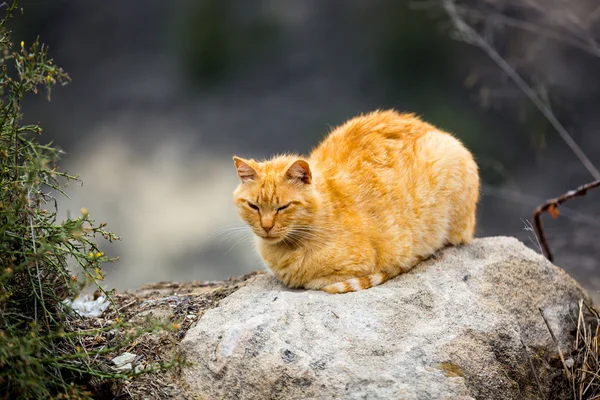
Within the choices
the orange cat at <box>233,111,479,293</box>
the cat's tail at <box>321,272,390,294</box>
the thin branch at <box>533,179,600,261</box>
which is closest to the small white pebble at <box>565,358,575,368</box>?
the orange cat at <box>233,111,479,293</box>

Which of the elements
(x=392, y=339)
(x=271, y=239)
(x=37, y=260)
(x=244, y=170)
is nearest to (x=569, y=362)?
(x=392, y=339)

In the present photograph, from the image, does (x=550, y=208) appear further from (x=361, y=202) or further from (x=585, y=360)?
(x=361, y=202)

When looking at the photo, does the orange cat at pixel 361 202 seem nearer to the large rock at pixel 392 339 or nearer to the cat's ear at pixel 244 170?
the cat's ear at pixel 244 170

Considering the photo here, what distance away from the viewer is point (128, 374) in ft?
9.00

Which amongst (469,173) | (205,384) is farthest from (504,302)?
(205,384)

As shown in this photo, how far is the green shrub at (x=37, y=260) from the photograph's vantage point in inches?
107

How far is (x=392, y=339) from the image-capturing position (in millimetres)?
3148

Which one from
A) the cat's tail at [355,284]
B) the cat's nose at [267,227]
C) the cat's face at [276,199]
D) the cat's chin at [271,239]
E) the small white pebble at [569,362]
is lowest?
the small white pebble at [569,362]

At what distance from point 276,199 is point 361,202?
0.56m

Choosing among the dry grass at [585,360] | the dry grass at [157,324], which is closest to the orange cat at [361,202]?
the dry grass at [157,324]

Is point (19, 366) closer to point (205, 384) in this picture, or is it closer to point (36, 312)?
point (36, 312)

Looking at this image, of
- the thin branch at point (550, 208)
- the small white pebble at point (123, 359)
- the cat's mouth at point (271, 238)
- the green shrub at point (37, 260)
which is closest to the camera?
the green shrub at point (37, 260)

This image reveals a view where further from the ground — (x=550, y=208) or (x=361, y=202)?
(x=550, y=208)

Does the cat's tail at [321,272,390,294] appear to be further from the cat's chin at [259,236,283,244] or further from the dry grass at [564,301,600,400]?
the dry grass at [564,301,600,400]
